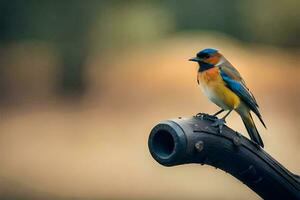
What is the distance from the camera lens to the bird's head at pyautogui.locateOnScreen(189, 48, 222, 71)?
3379 mm

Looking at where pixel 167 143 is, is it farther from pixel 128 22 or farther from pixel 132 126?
pixel 132 126

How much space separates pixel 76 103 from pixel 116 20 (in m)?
3.74

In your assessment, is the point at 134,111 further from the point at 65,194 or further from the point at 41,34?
the point at 65,194

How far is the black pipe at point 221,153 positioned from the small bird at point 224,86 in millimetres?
650

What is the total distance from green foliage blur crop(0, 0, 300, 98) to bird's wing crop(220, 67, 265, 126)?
715 centimetres

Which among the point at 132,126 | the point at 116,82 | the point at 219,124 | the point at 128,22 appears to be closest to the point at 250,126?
the point at 219,124

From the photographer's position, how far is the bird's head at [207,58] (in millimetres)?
3379

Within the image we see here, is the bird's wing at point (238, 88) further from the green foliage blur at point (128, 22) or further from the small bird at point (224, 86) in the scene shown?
the green foliage blur at point (128, 22)

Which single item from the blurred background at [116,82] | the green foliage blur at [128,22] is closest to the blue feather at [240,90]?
the blurred background at [116,82]

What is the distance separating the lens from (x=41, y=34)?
1331cm

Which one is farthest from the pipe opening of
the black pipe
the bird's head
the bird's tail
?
the bird's head

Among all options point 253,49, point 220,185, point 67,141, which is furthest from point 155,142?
point 253,49

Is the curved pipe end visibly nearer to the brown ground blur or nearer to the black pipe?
the black pipe

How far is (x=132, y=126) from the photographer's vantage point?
14742 mm
